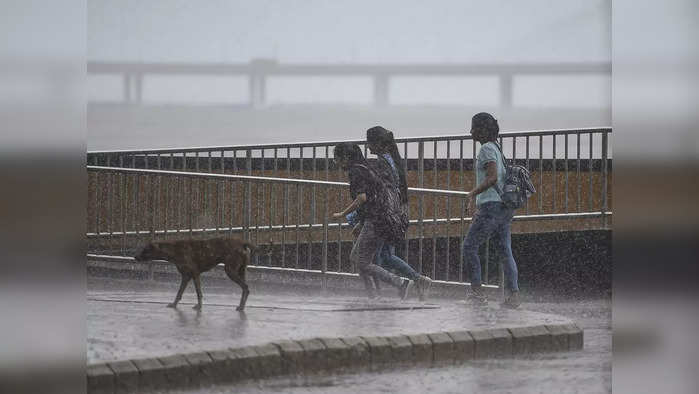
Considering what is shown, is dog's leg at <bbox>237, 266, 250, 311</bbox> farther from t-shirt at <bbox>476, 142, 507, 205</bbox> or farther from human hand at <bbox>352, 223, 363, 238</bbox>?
t-shirt at <bbox>476, 142, 507, 205</bbox>

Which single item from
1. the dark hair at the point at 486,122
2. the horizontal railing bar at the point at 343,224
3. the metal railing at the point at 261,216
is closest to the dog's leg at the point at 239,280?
the metal railing at the point at 261,216

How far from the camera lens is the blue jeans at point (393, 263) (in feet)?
29.0

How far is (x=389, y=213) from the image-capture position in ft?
29.2

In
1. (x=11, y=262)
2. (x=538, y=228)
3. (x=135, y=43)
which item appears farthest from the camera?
(x=538, y=228)

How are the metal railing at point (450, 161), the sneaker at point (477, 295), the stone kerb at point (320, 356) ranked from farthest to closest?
the sneaker at point (477, 295), the metal railing at point (450, 161), the stone kerb at point (320, 356)

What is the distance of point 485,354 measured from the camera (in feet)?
28.6

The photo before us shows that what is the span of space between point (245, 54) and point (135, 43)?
672 millimetres

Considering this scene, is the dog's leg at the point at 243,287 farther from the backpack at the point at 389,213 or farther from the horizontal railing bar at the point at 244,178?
the backpack at the point at 389,213

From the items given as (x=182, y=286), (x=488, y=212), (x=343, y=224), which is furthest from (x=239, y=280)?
(x=488, y=212)

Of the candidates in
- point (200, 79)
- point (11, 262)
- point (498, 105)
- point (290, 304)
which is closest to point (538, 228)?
point (498, 105)

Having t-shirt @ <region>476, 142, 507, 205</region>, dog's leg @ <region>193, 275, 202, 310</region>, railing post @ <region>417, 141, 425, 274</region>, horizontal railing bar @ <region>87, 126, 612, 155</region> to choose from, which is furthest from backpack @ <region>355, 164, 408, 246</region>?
dog's leg @ <region>193, 275, 202, 310</region>

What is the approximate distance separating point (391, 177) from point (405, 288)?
→ 71cm

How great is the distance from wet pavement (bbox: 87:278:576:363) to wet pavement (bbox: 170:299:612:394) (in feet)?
0.64

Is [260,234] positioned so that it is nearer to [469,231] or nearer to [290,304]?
[290,304]
